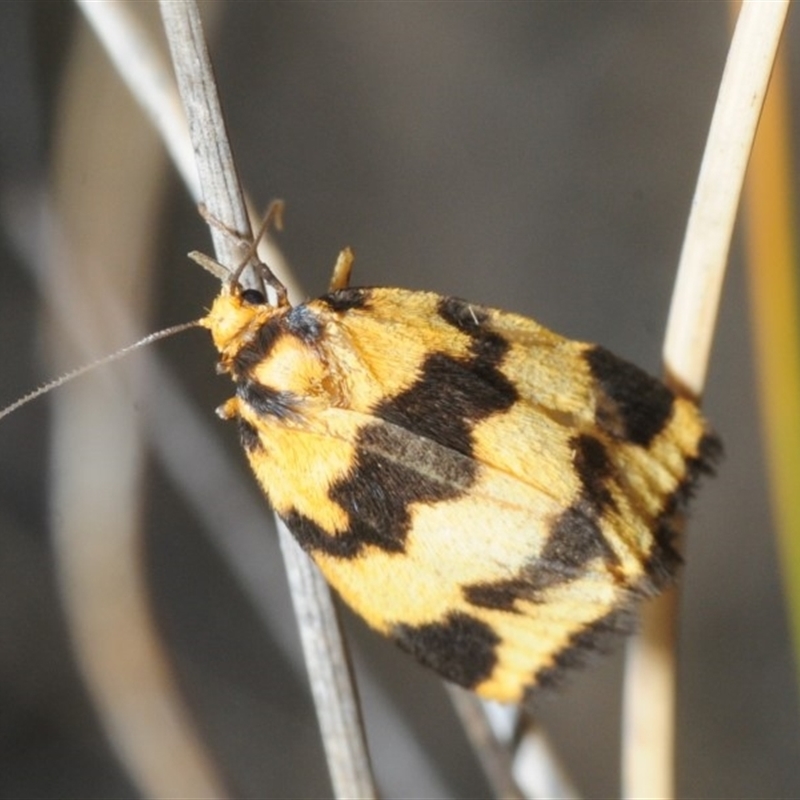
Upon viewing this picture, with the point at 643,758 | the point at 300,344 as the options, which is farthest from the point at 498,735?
the point at 300,344

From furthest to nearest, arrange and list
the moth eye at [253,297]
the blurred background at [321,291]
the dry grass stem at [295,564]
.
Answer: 1. the blurred background at [321,291]
2. the moth eye at [253,297]
3. the dry grass stem at [295,564]

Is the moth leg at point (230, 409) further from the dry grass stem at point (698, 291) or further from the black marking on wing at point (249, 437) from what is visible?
the dry grass stem at point (698, 291)

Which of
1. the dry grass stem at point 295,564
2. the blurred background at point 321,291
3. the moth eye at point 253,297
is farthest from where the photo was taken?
the blurred background at point 321,291

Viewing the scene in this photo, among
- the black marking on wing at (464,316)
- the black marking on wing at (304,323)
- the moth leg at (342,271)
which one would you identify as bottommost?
the black marking on wing at (464,316)

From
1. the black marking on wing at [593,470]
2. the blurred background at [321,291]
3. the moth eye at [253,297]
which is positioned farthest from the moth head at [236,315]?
the blurred background at [321,291]

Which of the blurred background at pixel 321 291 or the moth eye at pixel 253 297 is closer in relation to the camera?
the moth eye at pixel 253 297

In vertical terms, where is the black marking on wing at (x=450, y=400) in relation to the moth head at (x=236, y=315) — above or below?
below

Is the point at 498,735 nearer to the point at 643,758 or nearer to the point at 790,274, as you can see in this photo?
the point at 643,758

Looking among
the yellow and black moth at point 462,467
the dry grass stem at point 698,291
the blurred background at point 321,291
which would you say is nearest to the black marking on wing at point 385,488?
the yellow and black moth at point 462,467
